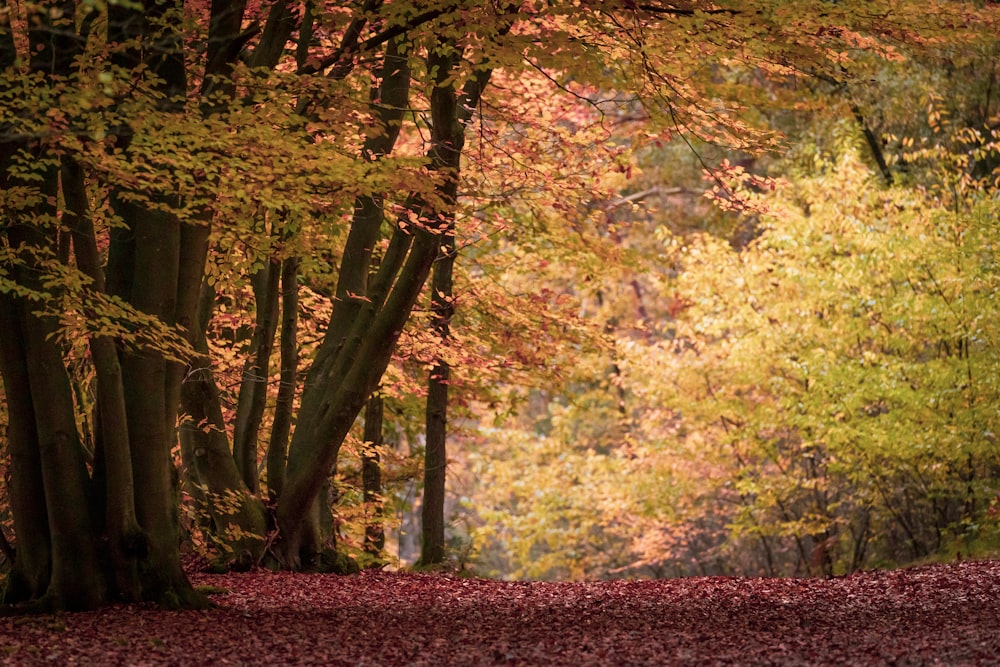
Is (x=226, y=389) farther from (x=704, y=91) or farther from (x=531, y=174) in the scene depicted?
(x=704, y=91)

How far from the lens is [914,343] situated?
1377 centimetres

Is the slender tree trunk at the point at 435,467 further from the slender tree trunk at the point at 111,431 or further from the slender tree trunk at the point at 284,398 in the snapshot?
the slender tree trunk at the point at 111,431

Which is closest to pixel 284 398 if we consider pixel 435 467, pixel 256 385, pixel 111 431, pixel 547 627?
pixel 256 385

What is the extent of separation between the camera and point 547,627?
23.6 feet

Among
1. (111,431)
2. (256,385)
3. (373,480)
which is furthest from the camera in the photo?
(373,480)

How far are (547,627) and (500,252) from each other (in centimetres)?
793

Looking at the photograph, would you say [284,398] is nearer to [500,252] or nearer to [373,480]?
[373,480]

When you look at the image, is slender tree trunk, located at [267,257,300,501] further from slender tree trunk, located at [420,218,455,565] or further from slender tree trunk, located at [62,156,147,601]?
slender tree trunk, located at [62,156,147,601]

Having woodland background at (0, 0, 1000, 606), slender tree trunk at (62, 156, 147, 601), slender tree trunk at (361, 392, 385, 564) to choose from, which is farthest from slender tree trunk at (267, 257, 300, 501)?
slender tree trunk at (62, 156, 147, 601)

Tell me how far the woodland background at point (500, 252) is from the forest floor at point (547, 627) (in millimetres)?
1288

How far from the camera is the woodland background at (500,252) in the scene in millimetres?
7398

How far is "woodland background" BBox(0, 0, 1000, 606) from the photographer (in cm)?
740

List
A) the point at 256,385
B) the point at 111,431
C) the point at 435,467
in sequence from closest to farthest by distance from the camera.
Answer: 1. the point at 111,431
2. the point at 256,385
3. the point at 435,467

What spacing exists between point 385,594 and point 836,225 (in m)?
8.83
